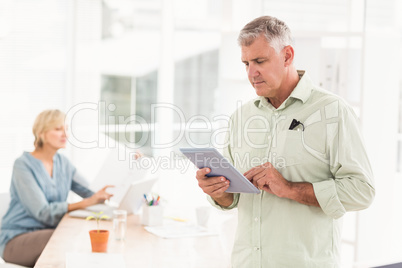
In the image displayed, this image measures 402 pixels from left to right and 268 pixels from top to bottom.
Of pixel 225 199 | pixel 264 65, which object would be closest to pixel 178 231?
pixel 225 199

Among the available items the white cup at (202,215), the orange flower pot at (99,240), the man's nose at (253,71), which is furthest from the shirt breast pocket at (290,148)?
the white cup at (202,215)

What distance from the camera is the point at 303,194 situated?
157 centimetres

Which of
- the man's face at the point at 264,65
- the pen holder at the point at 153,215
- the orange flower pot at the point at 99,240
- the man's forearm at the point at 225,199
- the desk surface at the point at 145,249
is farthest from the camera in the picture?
the pen holder at the point at 153,215

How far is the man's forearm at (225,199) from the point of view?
1.78m

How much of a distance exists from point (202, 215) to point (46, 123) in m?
1.12

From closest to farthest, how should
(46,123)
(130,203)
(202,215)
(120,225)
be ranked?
(120,225)
(202,215)
(130,203)
(46,123)

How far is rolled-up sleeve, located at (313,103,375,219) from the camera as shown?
1543 mm

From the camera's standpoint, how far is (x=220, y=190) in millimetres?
1673

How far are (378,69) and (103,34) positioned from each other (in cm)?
291

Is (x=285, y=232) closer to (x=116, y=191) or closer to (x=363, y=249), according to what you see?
(x=116, y=191)

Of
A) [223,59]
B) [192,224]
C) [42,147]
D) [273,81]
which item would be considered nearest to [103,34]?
[223,59]

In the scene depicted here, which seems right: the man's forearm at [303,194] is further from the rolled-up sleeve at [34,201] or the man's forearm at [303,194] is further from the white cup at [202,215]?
the rolled-up sleeve at [34,201]

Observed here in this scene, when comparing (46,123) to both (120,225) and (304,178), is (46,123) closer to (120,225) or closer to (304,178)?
(120,225)

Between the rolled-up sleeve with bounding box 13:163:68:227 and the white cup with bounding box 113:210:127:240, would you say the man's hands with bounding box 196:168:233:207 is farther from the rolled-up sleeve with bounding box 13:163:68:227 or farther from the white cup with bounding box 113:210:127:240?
the rolled-up sleeve with bounding box 13:163:68:227
